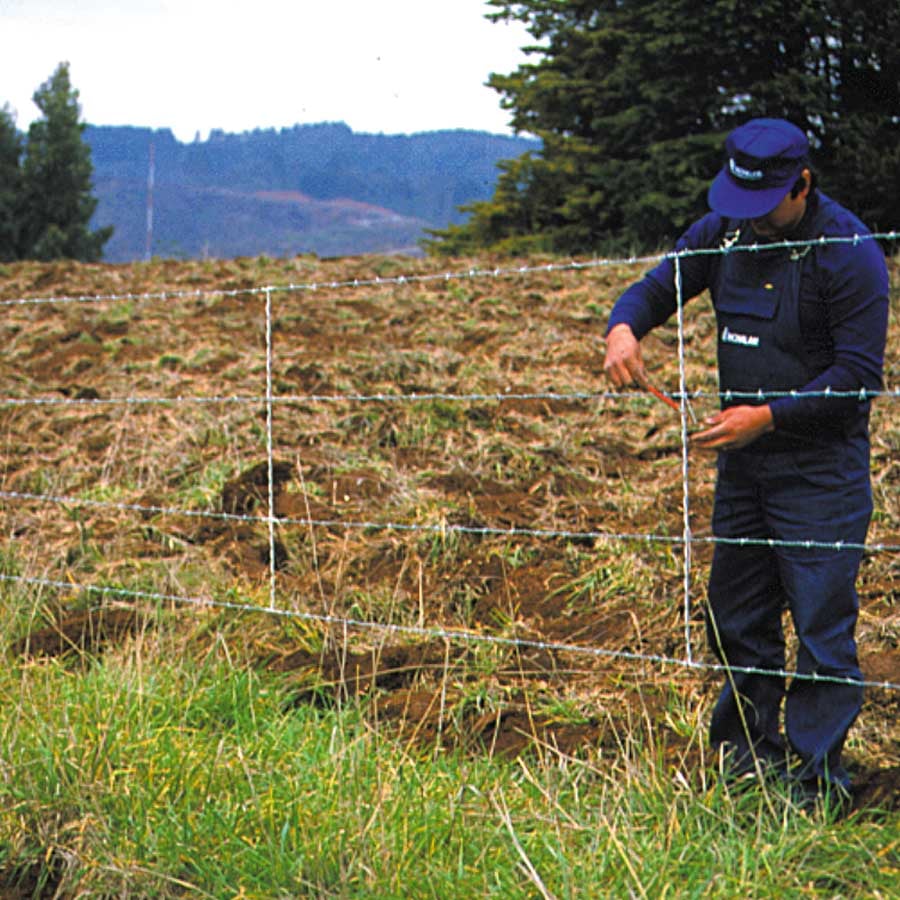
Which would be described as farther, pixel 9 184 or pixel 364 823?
pixel 9 184

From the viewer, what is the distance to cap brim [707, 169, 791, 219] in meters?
2.78

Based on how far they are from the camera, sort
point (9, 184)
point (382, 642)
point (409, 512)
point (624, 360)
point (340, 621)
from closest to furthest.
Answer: point (624, 360) → point (382, 642) → point (340, 621) → point (409, 512) → point (9, 184)

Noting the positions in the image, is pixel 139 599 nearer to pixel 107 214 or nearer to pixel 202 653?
pixel 202 653

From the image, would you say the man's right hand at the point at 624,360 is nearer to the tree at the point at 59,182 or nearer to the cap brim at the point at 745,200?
the cap brim at the point at 745,200

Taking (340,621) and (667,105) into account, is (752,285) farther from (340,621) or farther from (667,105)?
(667,105)

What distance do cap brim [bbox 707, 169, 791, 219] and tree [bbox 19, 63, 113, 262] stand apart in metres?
27.6

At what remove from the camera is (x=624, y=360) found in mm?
3074

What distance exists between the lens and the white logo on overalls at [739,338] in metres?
2.96

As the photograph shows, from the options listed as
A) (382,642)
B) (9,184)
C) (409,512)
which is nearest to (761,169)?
(382,642)

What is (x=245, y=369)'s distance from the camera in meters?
8.00

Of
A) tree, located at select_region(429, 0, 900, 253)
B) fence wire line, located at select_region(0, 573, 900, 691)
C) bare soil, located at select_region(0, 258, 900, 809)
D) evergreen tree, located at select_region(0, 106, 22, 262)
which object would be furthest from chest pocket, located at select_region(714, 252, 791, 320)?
evergreen tree, located at select_region(0, 106, 22, 262)

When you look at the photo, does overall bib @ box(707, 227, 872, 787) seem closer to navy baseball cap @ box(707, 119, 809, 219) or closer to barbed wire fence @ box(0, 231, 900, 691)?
barbed wire fence @ box(0, 231, 900, 691)

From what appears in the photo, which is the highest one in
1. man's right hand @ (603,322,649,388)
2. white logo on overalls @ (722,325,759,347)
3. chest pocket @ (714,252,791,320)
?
chest pocket @ (714,252,791,320)

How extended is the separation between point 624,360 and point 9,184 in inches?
1143
